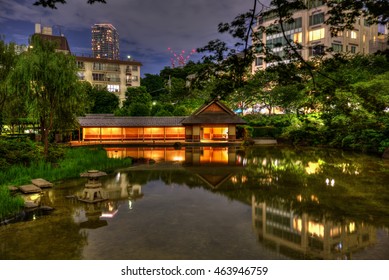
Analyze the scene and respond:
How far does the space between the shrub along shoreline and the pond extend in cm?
134

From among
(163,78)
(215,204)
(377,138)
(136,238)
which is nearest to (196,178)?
(215,204)

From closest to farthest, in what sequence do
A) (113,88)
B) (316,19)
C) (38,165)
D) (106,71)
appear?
(38,165), (316,19), (106,71), (113,88)

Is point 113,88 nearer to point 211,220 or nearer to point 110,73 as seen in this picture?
point 110,73

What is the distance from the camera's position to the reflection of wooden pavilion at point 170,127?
41656 mm

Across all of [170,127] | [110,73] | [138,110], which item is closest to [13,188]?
[170,127]

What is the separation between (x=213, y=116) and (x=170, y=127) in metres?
6.35

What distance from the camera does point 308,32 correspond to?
63250mm

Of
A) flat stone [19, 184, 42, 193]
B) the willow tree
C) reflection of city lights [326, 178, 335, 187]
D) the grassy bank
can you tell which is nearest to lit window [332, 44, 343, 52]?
reflection of city lights [326, 178, 335, 187]

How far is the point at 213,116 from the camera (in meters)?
42.2

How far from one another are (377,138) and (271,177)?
18.4m

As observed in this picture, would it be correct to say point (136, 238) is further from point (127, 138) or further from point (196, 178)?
point (127, 138)

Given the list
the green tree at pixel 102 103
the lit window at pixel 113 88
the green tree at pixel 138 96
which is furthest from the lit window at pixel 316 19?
the lit window at pixel 113 88

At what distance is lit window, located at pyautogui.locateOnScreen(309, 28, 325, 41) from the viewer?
60.4 m

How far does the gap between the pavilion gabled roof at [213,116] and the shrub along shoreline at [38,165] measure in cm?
1983
